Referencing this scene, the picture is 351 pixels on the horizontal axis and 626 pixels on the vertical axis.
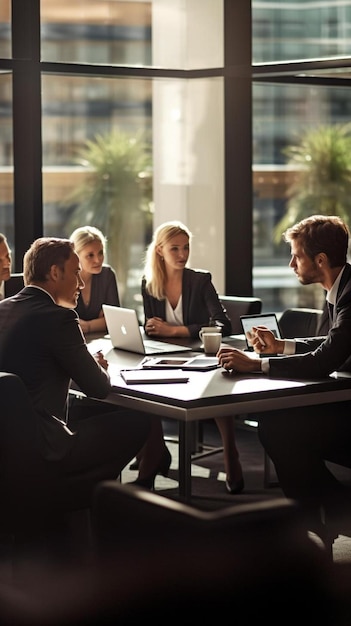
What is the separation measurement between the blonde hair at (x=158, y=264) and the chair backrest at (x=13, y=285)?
784mm

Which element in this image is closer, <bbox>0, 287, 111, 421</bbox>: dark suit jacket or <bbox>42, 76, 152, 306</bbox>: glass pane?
<bbox>0, 287, 111, 421</bbox>: dark suit jacket

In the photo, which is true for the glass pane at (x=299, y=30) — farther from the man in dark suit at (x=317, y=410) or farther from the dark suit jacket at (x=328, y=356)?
the dark suit jacket at (x=328, y=356)

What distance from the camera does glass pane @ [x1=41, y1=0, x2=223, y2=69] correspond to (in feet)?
22.9

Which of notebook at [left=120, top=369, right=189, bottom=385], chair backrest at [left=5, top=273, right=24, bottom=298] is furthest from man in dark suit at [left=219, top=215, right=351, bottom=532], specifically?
chair backrest at [left=5, top=273, right=24, bottom=298]

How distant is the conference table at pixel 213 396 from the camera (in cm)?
381

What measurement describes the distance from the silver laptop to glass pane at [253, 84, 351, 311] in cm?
228

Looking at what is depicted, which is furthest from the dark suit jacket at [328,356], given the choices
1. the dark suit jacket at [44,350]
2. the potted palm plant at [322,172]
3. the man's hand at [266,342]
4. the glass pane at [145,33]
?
the glass pane at [145,33]

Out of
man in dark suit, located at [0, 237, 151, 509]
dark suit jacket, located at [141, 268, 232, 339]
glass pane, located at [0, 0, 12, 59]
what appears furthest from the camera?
glass pane, located at [0, 0, 12, 59]

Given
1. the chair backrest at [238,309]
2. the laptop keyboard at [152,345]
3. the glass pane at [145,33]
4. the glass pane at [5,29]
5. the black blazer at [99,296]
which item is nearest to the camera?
the laptop keyboard at [152,345]

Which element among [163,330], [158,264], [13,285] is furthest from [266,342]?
[13,285]

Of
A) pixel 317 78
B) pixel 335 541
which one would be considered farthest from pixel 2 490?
pixel 317 78

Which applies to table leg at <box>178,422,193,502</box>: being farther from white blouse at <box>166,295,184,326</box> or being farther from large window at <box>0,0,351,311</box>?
large window at <box>0,0,351,311</box>

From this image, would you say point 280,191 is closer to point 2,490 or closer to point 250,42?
point 250,42

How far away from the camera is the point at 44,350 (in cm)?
Result: 380
